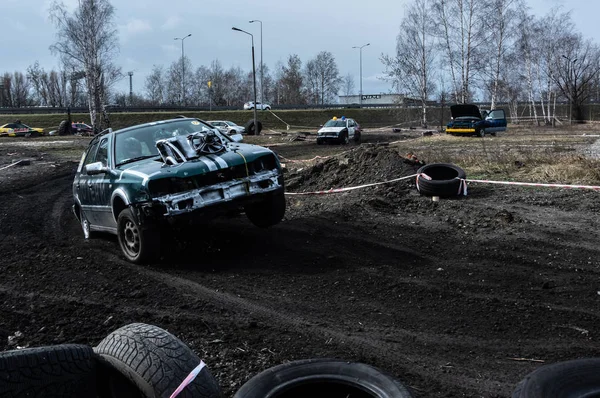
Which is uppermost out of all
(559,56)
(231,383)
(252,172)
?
(559,56)

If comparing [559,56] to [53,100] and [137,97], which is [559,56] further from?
[53,100]

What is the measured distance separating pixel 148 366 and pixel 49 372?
1.75ft

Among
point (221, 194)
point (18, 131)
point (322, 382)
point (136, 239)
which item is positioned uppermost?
point (18, 131)

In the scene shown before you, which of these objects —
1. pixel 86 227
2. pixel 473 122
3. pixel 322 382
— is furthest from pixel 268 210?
pixel 473 122

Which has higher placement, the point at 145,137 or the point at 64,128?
the point at 64,128

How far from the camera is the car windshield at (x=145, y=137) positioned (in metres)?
7.98

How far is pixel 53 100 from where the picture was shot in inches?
4564

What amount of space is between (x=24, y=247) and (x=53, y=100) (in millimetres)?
118601

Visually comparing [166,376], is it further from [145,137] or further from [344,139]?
[344,139]

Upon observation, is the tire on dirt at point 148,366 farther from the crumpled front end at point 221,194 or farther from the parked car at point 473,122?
the parked car at point 473,122

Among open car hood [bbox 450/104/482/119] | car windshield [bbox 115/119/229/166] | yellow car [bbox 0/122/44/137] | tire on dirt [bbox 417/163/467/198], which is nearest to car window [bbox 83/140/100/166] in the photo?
car windshield [bbox 115/119/229/166]

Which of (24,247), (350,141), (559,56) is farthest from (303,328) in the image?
(559,56)

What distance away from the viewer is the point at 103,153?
834cm

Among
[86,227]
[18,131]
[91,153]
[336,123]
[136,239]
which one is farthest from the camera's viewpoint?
[18,131]
